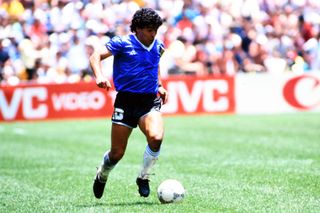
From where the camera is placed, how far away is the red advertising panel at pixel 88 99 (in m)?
23.0

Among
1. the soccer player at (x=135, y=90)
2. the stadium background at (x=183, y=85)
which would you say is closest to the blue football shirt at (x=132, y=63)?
the soccer player at (x=135, y=90)

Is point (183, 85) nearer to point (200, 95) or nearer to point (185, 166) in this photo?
point (200, 95)

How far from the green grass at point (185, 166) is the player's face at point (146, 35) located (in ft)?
5.92

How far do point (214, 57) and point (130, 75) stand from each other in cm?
1703

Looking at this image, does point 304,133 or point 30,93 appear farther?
point 30,93

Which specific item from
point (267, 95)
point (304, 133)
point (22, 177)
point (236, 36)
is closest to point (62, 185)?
point (22, 177)

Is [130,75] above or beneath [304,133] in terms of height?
above

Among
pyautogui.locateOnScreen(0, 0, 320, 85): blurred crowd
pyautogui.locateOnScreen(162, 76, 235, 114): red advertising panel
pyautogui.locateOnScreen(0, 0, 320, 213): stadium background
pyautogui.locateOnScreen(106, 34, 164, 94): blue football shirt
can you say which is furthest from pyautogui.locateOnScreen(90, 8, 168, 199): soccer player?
pyautogui.locateOnScreen(0, 0, 320, 85): blurred crowd

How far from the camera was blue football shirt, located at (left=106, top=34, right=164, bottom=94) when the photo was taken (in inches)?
341

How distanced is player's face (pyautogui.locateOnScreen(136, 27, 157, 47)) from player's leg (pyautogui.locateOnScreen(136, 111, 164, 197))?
0.80m

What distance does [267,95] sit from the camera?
24641 mm

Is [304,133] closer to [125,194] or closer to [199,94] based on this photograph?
[199,94]

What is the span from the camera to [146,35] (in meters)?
8.60

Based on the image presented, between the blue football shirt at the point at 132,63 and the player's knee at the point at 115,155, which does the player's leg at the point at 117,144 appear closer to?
the player's knee at the point at 115,155
